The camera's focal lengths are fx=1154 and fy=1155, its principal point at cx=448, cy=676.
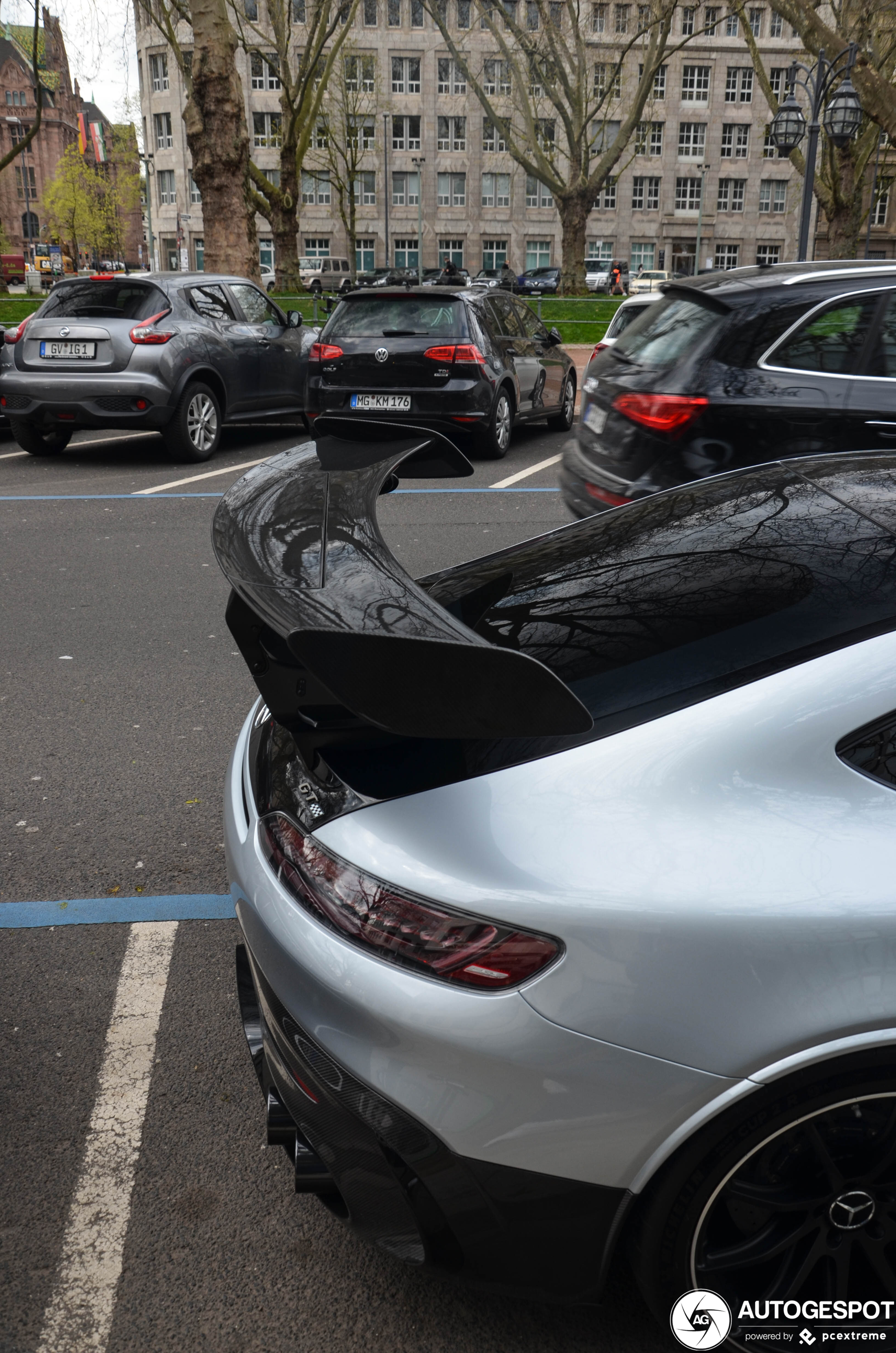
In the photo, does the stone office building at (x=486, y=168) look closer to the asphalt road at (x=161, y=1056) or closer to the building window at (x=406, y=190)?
the building window at (x=406, y=190)

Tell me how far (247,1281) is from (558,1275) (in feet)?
2.14

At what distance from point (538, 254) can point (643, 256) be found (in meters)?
7.38

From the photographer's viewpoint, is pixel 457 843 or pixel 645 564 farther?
pixel 645 564

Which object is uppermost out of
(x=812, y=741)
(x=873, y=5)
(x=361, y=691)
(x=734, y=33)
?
(x=734, y=33)

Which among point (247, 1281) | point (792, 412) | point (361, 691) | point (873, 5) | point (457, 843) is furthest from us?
point (873, 5)

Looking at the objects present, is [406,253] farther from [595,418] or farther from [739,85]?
[595,418]

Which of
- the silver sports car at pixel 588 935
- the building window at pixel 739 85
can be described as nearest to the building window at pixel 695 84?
the building window at pixel 739 85

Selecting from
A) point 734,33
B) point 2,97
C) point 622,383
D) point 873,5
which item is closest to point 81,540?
point 622,383

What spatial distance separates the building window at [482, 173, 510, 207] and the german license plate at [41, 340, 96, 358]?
6823 centimetres

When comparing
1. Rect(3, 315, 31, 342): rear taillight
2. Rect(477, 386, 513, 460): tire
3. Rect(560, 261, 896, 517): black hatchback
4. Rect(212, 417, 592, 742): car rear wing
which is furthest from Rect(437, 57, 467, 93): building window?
Rect(212, 417, 592, 742): car rear wing

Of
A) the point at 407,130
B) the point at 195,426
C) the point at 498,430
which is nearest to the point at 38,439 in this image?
the point at 195,426

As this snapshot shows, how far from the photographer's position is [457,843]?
5.43 ft

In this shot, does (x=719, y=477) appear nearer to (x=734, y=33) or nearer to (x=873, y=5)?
(x=873, y=5)

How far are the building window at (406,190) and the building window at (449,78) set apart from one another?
Answer: 507 cm
